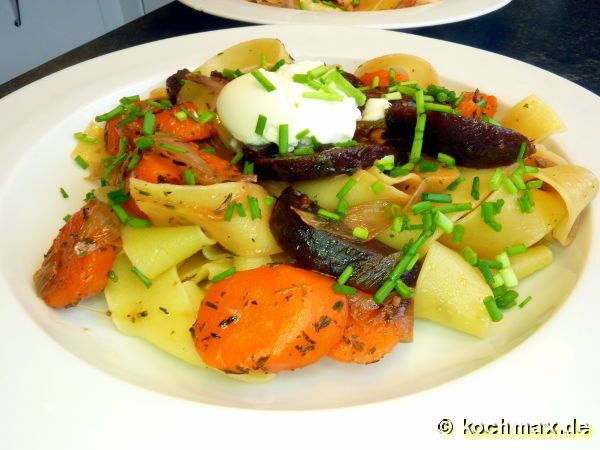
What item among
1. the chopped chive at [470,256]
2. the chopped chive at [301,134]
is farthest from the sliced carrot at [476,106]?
the chopped chive at [301,134]

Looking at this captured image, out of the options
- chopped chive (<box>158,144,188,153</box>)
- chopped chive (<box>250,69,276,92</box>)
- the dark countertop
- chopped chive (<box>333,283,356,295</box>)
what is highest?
chopped chive (<box>250,69,276,92</box>)

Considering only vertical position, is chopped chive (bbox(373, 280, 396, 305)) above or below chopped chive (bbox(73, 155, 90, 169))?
above

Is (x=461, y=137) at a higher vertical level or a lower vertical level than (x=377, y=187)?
higher

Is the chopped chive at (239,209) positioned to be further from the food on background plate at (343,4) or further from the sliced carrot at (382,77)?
the food on background plate at (343,4)

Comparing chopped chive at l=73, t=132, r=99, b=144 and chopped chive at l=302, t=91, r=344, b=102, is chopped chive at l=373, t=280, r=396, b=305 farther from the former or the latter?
chopped chive at l=73, t=132, r=99, b=144

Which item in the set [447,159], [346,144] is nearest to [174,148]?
[346,144]

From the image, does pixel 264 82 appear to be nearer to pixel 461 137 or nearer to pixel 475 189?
pixel 461 137

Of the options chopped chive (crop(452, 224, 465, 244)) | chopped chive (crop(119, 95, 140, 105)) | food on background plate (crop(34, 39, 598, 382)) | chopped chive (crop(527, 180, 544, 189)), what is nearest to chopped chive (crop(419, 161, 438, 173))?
food on background plate (crop(34, 39, 598, 382))
